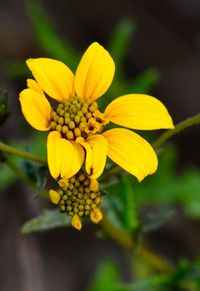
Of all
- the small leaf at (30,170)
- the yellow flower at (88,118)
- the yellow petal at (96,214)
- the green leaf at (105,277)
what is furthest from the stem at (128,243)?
the green leaf at (105,277)

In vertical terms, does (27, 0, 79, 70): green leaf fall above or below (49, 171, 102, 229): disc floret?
below

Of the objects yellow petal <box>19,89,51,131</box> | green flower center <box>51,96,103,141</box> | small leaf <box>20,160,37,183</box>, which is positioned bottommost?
small leaf <box>20,160,37,183</box>

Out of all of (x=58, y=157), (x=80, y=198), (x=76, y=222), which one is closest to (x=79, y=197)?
(x=80, y=198)

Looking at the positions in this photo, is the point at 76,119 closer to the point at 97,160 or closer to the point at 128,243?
the point at 97,160

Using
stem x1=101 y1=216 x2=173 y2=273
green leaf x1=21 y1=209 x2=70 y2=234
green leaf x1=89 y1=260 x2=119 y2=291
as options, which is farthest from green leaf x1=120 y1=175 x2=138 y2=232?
green leaf x1=89 y1=260 x2=119 y2=291

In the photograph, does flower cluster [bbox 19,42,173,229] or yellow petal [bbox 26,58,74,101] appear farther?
yellow petal [bbox 26,58,74,101]

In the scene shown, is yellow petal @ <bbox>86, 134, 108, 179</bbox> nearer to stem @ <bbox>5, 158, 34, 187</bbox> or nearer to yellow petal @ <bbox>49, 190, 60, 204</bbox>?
yellow petal @ <bbox>49, 190, 60, 204</bbox>
